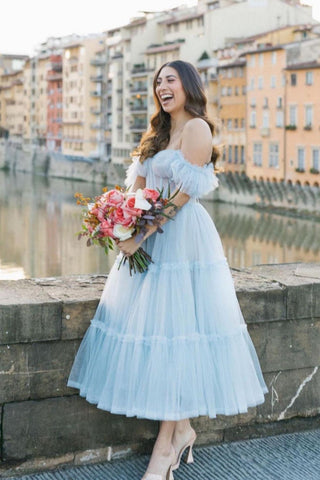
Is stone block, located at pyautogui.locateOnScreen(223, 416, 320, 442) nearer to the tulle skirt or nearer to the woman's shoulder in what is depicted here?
the tulle skirt

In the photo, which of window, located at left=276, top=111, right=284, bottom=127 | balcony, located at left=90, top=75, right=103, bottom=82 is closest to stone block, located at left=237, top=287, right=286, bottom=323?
window, located at left=276, top=111, right=284, bottom=127

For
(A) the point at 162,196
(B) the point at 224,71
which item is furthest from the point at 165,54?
(A) the point at 162,196

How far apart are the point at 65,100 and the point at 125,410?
54.2 metres

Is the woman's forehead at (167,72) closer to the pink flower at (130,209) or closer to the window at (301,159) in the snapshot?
the pink flower at (130,209)

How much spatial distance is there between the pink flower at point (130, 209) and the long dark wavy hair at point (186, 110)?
7.8 inches

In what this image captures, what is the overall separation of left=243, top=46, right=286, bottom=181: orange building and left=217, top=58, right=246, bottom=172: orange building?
521 millimetres

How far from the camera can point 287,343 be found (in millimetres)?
2600

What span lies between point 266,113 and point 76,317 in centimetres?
3225

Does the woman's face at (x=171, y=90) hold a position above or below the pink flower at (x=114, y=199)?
above

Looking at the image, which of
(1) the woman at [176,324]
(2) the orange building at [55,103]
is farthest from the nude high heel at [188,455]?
(2) the orange building at [55,103]

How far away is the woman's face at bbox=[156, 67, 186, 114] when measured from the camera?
233cm

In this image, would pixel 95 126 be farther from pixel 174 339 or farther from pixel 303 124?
pixel 174 339

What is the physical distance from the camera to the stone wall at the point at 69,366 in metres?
2.27

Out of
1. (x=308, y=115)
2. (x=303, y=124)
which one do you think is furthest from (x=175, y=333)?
(x=303, y=124)
